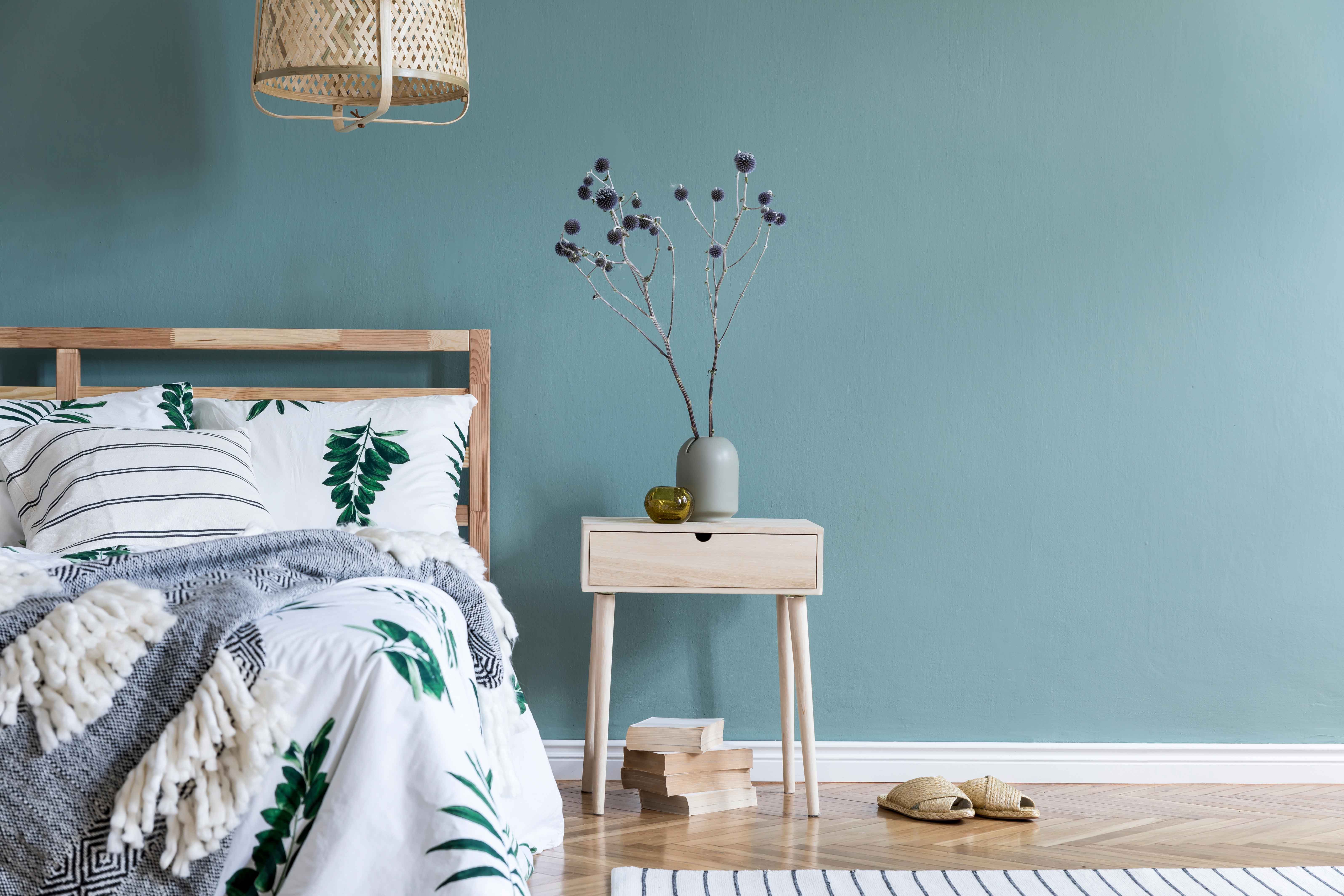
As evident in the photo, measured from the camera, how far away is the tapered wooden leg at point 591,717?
7.80 ft

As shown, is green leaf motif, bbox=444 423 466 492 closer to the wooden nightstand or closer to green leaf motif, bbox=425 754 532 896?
the wooden nightstand

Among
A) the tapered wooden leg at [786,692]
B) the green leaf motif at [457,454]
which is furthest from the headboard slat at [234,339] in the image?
the tapered wooden leg at [786,692]

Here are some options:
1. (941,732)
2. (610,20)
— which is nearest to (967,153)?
(610,20)

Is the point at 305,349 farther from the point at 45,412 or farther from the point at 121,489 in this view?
the point at 121,489

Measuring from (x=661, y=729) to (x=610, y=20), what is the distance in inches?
71.0

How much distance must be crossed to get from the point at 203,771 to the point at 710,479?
1515 mm

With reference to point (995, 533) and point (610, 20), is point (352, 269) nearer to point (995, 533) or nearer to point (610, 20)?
point (610, 20)

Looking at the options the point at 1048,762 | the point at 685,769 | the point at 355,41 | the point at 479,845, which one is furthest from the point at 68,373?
the point at 1048,762

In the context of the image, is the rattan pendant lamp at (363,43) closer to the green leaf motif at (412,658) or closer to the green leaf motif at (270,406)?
the green leaf motif at (270,406)

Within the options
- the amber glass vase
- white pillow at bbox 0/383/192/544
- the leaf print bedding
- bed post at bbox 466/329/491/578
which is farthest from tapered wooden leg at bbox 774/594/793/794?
white pillow at bbox 0/383/192/544

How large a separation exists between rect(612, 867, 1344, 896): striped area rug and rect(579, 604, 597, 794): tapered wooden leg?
480mm

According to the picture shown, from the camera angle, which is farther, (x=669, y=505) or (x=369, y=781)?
(x=669, y=505)

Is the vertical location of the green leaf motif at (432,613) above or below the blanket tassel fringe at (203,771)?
above

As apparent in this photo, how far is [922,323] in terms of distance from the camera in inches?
108
